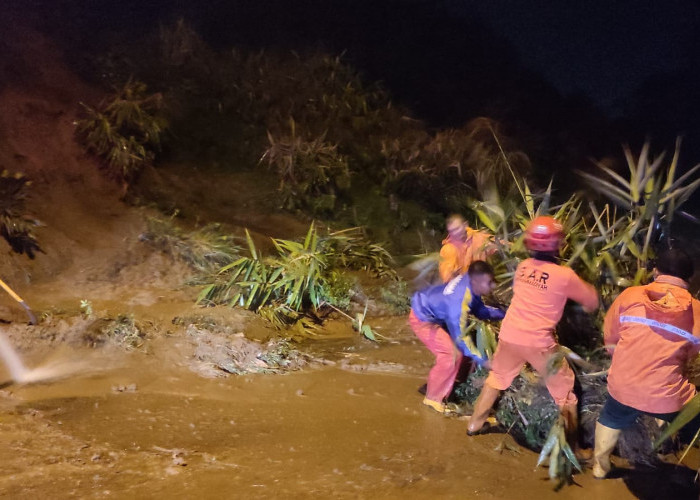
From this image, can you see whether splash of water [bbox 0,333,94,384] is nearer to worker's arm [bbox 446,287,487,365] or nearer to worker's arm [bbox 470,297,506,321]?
worker's arm [bbox 446,287,487,365]

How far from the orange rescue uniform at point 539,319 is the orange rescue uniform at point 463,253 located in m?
0.75

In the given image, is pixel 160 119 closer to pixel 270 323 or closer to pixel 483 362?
pixel 270 323

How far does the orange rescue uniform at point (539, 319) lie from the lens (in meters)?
3.47

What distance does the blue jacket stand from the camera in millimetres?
4035

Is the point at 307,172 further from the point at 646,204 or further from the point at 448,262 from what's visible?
the point at 646,204

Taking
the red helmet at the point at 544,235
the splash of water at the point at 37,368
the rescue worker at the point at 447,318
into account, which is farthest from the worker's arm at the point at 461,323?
the splash of water at the point at 37,368

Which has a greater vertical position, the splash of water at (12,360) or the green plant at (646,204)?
Result: the green plant at (646,204)

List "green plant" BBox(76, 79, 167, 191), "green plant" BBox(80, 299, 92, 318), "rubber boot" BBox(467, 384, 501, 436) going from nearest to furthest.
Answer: "rubber boot" BBox(467, 384, 501, 436) < "green plant" BBox(80, 299, 92, 318) < "green plant" BBox(76, 79, 167, 191)

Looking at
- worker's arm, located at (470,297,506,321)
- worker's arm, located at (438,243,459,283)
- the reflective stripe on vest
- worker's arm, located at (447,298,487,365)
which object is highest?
the reflective stripe on vest

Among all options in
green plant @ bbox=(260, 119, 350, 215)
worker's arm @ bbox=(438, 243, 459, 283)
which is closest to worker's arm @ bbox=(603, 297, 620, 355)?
worker's arm @ bbox=(438, 243, 459, 283)

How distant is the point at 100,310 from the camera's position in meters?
5.64

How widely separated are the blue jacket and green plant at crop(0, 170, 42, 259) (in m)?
4.75

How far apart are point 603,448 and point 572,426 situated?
246 millimetres

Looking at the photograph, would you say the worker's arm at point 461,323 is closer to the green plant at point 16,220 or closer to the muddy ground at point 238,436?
the muddy ground at point 238,436
